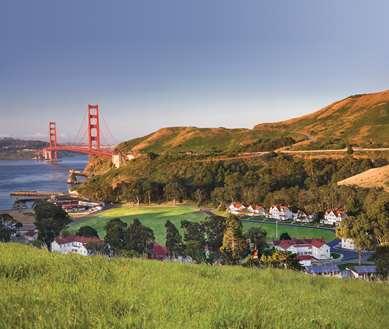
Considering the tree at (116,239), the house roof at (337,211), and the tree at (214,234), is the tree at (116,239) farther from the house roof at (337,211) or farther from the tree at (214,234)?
the house roof at (337,211)

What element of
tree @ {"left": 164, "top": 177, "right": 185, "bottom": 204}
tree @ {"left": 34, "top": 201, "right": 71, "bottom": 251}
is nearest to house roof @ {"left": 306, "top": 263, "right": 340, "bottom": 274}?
tree @ {"left": 34, "top": 201, "right": 71, "bottom": 251}

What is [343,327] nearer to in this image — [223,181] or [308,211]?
[308,211]

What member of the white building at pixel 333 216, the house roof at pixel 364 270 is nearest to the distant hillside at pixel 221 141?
the white building at pixel 333 216

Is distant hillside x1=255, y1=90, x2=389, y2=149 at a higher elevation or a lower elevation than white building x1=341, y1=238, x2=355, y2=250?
higher

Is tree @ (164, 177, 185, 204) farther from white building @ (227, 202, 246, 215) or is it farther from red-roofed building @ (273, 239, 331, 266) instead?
red-roofed building @ (273, 239, 331, 266)

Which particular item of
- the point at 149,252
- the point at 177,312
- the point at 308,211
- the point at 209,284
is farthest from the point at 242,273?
the point at 308,211

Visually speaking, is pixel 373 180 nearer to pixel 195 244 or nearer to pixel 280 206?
pixel 280 206
